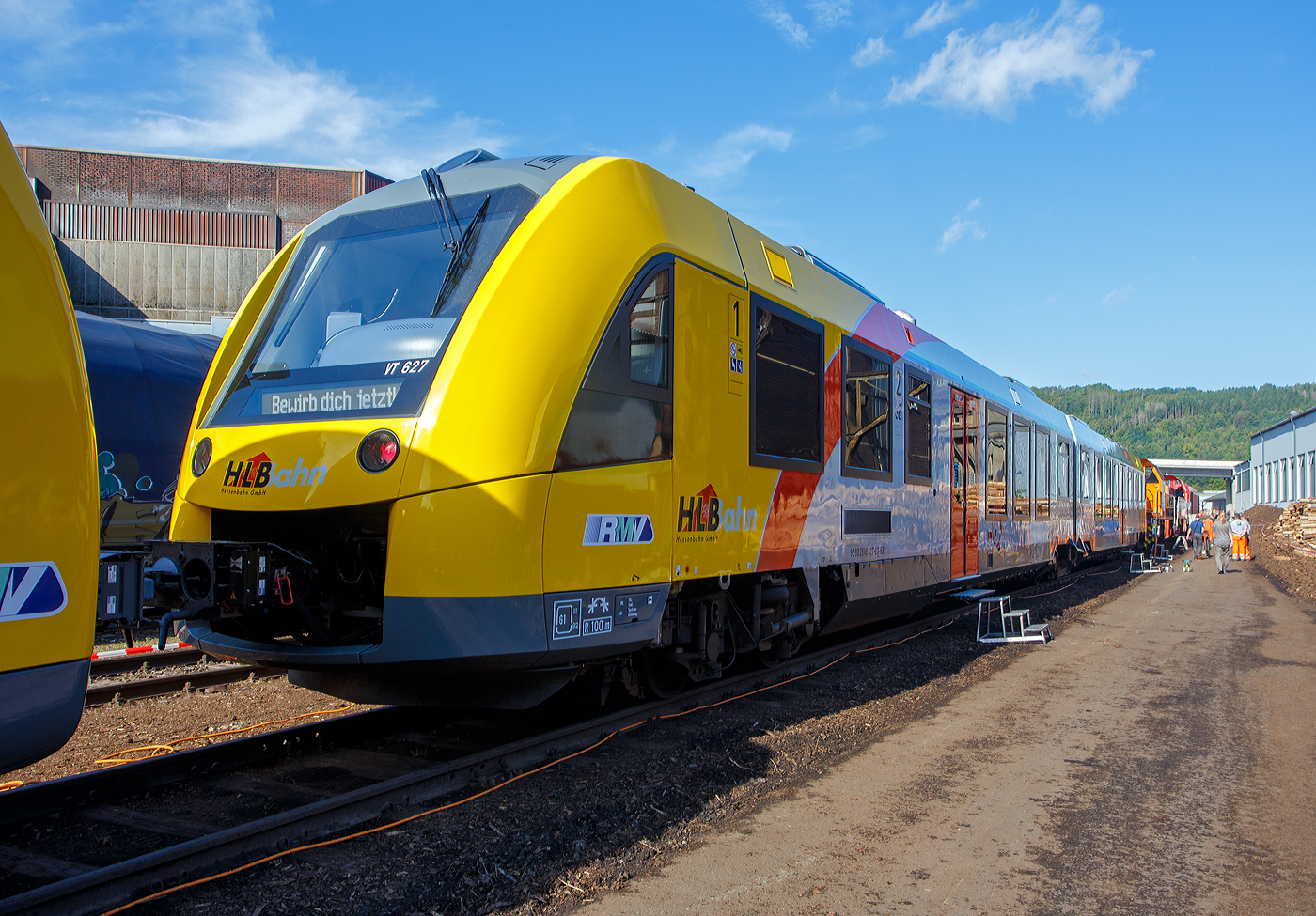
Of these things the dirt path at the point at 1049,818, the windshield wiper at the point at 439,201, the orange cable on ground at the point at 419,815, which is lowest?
the dirt path at the point at 1049,818

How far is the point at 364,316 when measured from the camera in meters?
4.92

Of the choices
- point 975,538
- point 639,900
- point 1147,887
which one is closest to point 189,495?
point 639,900

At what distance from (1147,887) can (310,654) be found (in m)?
3.74

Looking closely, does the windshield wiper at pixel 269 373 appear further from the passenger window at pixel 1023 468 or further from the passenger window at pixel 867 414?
the passenger window at pixel 1023 468

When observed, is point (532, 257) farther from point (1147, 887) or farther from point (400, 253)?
point (1147, 887)

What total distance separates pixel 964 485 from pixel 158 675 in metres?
8.41

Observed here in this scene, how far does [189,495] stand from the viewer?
15.7 ft

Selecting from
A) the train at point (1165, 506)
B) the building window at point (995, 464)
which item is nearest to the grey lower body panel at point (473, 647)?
the building window at point (995, 464)

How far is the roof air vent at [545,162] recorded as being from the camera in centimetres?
505

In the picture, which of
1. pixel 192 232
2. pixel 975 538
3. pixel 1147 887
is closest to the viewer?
pixel 1147 887

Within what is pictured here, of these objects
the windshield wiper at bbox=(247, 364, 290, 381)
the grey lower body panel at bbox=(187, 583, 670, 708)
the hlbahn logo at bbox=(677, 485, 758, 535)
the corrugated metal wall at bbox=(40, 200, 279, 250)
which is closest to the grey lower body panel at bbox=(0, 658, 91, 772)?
the grey lower body panel at bbox=(187, 583, 670, 708)

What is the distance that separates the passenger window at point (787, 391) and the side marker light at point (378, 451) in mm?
2532

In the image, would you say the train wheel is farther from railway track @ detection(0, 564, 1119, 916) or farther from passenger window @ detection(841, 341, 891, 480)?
passenger window @ detection(841, 341, 891, 480)

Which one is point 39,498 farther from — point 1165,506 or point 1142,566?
point 1165,506
